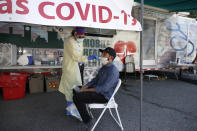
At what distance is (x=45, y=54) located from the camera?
5527 millimetres

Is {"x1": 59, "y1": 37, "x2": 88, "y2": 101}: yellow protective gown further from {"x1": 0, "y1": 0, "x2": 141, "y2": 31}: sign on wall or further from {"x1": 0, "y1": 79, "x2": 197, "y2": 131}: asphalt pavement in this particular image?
{"x1": 0, "y1": 0, "x2": 141, "y2": 31}: sign on wall

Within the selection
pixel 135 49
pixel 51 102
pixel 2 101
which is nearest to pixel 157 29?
pixel 135 49

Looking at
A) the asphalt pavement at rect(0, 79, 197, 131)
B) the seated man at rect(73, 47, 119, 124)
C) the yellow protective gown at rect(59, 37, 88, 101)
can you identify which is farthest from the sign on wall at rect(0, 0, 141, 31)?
the asphalt pavement at rect(0, 79, 197, 131)

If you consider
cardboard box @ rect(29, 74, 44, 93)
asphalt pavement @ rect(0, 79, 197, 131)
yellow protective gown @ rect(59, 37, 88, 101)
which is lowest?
asphalt pavement @ rect(0, 79, 197, 131)

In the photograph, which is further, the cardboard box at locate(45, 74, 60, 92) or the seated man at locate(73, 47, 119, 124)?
the cardboard box at locate(45, 74, 60, 92)

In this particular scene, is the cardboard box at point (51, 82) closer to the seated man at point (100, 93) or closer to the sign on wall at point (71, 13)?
the seated man at point (100, 93)

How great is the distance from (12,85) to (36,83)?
3.05ft

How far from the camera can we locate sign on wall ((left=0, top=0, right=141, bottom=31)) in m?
1.51

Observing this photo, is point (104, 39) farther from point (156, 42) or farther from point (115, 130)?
point (115, 130)

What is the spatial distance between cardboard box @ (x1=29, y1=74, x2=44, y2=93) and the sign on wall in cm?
382

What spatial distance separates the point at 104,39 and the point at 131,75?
2809mm

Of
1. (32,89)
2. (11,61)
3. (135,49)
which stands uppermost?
(135,49)

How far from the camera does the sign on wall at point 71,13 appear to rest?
4.96 ft

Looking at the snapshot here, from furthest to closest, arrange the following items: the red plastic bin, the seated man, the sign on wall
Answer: the red plastic bin
the seated man
the sign on wall
